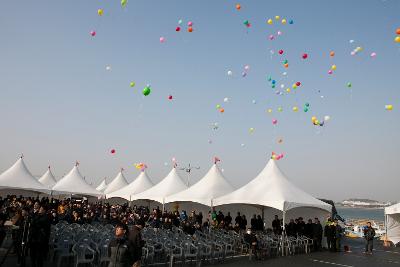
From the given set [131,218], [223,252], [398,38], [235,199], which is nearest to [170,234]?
[223,252]

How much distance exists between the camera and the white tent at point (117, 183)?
34250 mm

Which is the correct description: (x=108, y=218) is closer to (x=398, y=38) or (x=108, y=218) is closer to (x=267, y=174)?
(x=267, y=174)

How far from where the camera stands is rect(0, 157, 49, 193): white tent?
23.9 meters

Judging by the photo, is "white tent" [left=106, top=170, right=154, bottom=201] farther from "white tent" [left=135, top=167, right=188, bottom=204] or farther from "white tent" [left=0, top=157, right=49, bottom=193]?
"white tent" [left=0, top=157, right=49, bottom=193]

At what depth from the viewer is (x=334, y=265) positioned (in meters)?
12.0

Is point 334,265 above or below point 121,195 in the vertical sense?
below

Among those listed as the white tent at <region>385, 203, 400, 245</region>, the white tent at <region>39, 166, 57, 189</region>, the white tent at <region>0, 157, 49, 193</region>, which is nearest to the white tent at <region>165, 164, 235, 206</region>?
the white tent at <region>385, 203, 400, 245</region>

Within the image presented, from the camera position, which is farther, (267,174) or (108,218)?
(267,174)

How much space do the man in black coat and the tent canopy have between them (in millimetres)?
9353

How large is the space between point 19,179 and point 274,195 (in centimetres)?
1786

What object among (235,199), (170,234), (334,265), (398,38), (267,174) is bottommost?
(334,265)

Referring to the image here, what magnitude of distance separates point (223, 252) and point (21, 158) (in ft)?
65.5

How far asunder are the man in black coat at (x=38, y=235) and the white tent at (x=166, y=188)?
14.3 metres

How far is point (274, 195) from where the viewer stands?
49.7 ft
